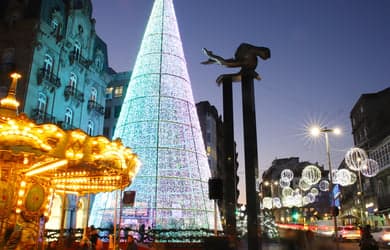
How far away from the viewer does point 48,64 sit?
27766 millimetres

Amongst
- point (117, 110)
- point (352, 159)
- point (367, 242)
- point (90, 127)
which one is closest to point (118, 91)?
point (117, 110)

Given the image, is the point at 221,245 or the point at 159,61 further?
the point at 159,61

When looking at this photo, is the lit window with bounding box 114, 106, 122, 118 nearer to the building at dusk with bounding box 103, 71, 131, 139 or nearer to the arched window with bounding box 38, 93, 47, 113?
the building at dusk with bounding box 103, 71, 131, 139

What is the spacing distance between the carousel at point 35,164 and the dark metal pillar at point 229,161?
741 centimetres

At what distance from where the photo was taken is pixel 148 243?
62.5ft

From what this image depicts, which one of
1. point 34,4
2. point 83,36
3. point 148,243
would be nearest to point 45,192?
point 148,243

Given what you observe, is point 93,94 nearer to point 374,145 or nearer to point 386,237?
point 386,237

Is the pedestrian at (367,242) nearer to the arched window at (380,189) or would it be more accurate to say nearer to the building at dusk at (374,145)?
the building at dusk at (374,145)

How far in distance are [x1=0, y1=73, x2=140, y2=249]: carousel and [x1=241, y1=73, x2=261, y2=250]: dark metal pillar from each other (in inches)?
288

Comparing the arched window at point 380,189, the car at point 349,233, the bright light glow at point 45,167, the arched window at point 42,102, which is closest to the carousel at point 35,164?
the bright light glow at point 45,167

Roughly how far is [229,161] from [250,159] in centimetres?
160

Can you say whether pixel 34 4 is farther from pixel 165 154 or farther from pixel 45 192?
pixel 45 192

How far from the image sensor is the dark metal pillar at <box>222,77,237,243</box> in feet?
67.5

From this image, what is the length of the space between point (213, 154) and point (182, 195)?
1748 inches
